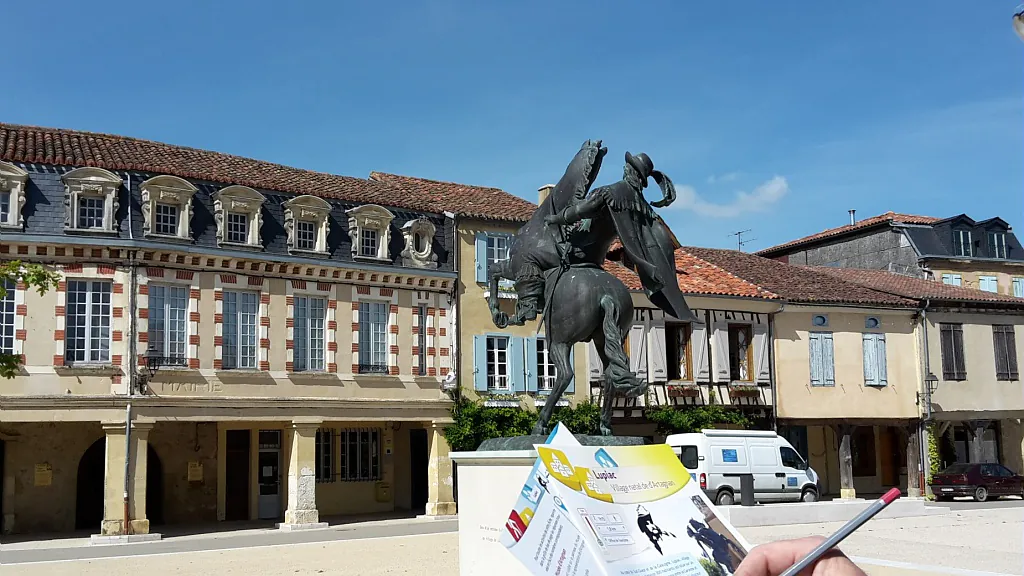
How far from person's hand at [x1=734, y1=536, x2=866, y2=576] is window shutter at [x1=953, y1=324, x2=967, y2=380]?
1336 inches

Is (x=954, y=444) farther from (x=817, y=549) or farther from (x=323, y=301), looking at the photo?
(x=817, y=549)

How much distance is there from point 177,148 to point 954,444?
2653 cm

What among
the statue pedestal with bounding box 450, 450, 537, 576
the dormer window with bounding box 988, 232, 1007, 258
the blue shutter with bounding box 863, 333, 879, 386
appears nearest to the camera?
the statue pedestal with bounding box 450, 450, 537, 576

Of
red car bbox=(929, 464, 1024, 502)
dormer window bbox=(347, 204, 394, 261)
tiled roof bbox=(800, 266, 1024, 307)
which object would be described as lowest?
red car bbox=(929, 464, 1024, 502)

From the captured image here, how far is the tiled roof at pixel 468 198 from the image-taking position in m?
28.9

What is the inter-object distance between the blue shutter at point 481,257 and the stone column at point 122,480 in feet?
32.6

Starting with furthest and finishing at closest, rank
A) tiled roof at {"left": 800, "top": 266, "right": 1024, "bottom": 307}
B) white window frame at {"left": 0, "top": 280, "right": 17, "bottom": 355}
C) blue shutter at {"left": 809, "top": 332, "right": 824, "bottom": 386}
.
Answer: tiled roof at {"left": 800, "top": 266, "right": 1024, "bottom": 307}, blue shutter at {"left": 809, "top": 332, "right": 824, "bottom": 386}, white window frame at {"left": 0, "top": 280, "right": 17, "bottom": 355}

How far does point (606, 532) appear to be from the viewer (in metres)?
4.80

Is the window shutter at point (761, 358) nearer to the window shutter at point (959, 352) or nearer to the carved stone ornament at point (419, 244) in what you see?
the window shutter at point (959, 352)

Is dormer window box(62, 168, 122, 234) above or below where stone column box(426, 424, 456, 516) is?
above

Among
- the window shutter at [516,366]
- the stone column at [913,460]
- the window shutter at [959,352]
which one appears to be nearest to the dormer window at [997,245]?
the window shutter at [959,352]

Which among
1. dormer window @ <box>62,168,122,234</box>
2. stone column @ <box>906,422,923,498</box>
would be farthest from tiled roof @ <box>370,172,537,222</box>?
stone column @ <box>906,422,923,498</box>

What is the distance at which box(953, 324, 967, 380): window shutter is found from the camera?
33.5 m

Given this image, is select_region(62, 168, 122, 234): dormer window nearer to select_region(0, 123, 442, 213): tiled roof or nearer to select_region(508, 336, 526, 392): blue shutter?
select_region(0, 123, 442, 213): tiled roof
